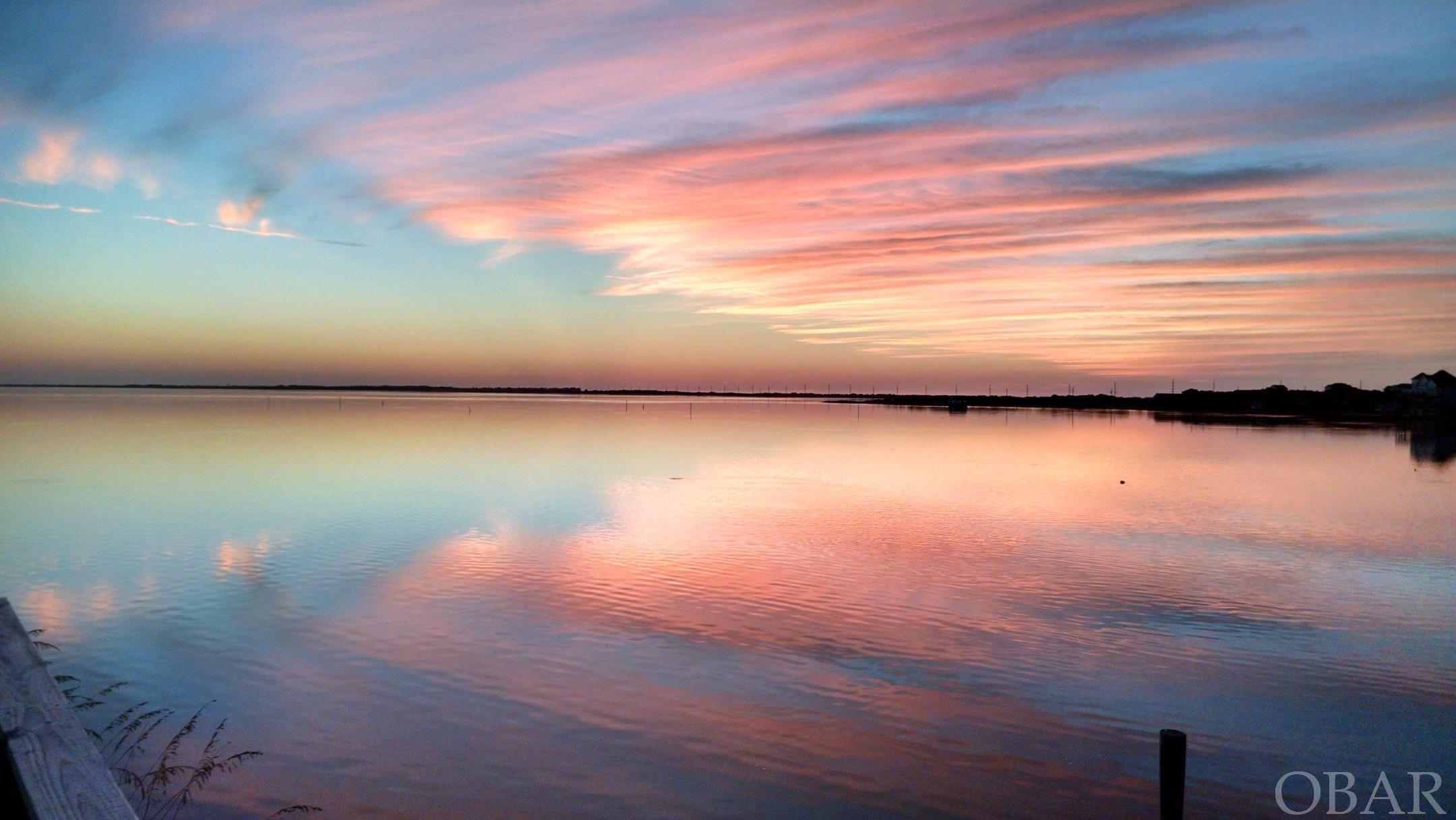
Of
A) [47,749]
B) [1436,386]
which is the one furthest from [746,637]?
[1436,386]

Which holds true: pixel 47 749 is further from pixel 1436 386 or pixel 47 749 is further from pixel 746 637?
pixel 1436 386

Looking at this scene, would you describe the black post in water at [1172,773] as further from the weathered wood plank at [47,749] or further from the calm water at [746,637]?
the weathered wood plank at [47,749]

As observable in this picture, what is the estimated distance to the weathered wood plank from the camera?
7.41 ft

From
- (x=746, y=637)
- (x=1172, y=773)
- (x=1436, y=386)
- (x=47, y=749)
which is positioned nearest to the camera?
(x=47, y=749)

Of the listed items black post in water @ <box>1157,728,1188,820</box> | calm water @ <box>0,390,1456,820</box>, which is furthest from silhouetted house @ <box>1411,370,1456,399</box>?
black post in water @ <box>1157,728,1188,820</box>

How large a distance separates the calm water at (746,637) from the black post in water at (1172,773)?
161 cm

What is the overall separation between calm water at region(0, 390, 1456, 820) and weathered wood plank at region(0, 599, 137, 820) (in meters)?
7.22

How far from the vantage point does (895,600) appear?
→ 17.9 meters

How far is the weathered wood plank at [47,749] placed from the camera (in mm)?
2258

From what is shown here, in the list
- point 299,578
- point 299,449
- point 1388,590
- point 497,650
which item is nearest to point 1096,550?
point 1388,590

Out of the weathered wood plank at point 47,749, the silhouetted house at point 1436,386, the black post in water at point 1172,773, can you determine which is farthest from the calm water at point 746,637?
the silhouetted house at point 1436,386

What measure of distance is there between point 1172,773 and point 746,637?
8.24 meters

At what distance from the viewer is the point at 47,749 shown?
238 centimetres

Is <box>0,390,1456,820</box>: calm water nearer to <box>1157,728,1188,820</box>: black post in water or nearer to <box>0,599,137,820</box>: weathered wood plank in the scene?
<box>1157,728,1188,820</box>: black post in water
